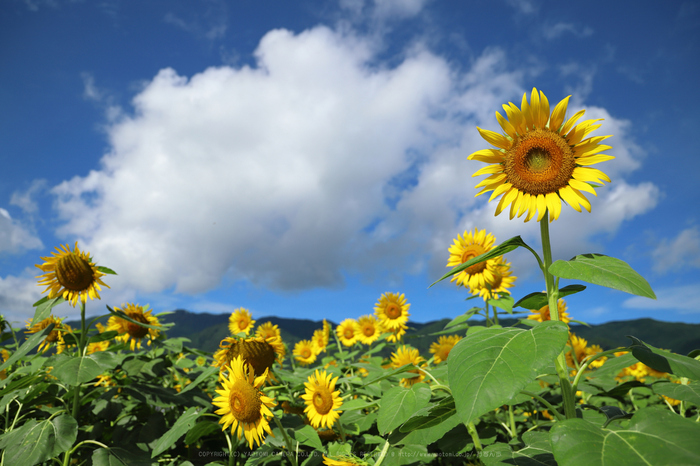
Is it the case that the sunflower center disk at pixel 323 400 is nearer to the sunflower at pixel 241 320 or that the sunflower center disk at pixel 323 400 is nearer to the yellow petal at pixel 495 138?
the yellow petal at pixel 495 138

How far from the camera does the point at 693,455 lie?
0.89m

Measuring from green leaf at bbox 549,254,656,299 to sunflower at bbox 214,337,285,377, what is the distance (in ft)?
5.86

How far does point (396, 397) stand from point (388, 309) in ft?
12.8

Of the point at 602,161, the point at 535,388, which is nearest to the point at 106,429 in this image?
the point at 535,388

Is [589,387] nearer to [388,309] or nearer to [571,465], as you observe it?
[571,465]

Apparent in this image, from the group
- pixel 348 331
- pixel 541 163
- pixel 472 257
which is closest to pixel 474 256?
pixel 472 257

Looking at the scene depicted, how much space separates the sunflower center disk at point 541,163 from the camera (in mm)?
1687

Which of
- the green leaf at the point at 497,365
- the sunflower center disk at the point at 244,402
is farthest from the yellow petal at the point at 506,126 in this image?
the sunflower center disk at the point at 244,402

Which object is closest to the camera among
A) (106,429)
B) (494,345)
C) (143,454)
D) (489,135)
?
(494,345)

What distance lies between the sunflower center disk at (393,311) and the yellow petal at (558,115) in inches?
160

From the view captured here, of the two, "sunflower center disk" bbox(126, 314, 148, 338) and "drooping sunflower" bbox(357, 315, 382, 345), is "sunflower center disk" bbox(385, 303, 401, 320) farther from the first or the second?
"sunflower center disk" bbox(126, 314, 148, 338)

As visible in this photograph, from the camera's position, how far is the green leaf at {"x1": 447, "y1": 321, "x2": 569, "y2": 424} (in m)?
0.98

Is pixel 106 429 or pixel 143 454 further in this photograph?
pixel 106 429

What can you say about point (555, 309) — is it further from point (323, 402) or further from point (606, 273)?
point (323, 402)
